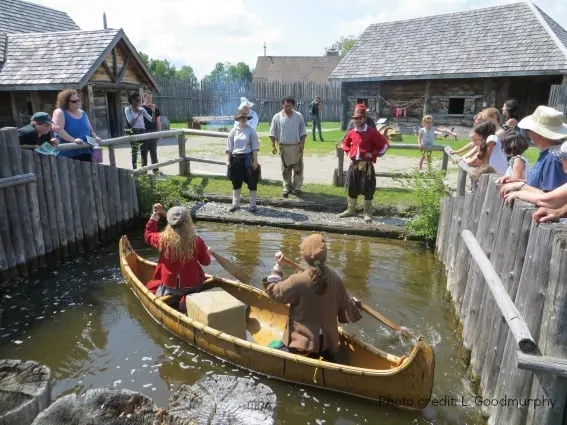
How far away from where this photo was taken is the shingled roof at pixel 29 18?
21.0 m

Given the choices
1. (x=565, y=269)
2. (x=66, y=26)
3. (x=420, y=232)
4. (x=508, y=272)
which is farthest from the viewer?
(x=66, y=26)

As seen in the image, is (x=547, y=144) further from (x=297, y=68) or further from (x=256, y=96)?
(x=297, y=68)

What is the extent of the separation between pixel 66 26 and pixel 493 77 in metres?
22.0

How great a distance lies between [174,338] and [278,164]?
969 centimetres

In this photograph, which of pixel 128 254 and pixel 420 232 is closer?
pixel 128 254

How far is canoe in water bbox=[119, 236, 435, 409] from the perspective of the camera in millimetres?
4039

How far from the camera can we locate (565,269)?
2.96 m

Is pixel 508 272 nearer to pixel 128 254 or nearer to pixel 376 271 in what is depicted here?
pixel 376 271

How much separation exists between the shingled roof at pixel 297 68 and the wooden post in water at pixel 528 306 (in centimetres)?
5809

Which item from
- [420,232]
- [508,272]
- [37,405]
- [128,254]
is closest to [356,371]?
[508,272]

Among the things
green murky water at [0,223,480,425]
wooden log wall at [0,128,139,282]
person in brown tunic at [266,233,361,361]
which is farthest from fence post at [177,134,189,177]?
person in brown tunic at [266,233,361,361]

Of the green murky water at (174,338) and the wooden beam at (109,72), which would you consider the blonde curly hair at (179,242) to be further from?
the wooden beam at (109,72)

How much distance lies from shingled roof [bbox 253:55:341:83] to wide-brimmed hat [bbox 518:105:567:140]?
2254 inches

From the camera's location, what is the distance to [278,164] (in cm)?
1470
